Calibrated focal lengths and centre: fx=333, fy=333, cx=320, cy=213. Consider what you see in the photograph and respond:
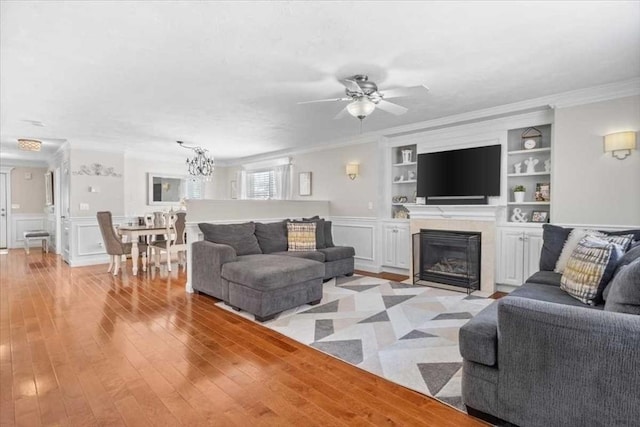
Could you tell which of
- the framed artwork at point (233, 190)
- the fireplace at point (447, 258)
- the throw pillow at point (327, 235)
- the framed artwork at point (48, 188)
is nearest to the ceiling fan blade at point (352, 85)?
the fireplace at point (447, 258)

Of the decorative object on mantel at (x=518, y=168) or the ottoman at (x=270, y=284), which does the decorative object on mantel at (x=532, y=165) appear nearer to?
the decorative object on mantel at (x=518, y=168)

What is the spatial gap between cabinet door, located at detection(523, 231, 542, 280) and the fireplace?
56 cm

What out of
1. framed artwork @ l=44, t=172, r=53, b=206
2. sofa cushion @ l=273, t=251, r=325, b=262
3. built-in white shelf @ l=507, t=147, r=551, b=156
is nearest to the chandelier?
sofa cushion @ l=273, t=251, r=325, b=262

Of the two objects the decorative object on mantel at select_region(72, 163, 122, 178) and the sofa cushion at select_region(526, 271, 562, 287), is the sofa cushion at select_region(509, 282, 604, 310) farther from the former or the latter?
the decorative object on mantel at select_region(72, 163, 122, 178)

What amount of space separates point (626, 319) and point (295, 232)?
406cm

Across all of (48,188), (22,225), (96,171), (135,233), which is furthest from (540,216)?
(22,225)

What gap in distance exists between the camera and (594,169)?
369 centimetres

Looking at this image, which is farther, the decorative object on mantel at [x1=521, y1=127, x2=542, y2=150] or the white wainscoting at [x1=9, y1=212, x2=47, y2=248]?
the white wainscoting at [x1=9, y1=212, x2=47, y2=248]

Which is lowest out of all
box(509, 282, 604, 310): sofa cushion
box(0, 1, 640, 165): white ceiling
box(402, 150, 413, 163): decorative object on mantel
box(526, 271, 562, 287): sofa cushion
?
box(509, 282, 604, 310): sofa cushion

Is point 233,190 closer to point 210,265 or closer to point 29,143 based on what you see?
point 29,143

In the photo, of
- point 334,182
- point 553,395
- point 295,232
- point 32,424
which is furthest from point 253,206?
point 553,395

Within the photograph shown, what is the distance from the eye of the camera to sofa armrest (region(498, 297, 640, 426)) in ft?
4.75

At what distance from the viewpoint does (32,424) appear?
1.82m

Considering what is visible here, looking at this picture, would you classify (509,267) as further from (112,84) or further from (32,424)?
(112,84)
